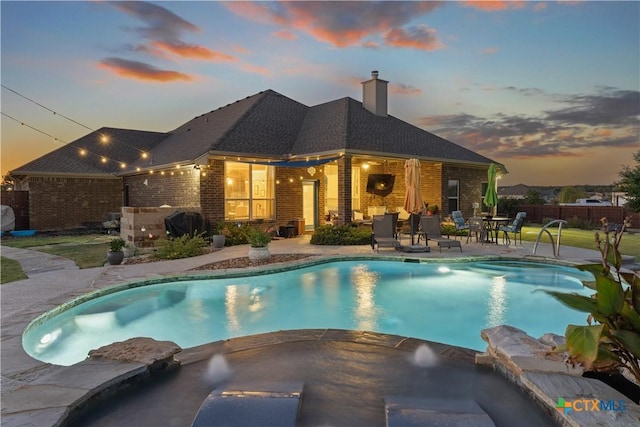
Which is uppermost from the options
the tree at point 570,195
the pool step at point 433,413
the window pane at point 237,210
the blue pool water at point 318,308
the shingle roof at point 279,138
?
the shingle roof at point 279,138

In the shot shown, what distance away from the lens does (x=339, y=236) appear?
13.2m

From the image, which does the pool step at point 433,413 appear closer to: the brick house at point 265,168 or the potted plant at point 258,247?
the potted plant at point 258,247

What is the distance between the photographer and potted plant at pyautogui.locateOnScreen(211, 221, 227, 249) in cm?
1247

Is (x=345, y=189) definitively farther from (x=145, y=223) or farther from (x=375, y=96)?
(x=145, y=223)

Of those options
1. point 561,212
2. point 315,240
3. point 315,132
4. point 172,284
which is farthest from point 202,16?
point 561,212

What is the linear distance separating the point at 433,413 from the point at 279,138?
565 inches

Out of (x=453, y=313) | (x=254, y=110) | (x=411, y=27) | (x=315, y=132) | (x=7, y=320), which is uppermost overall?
(x=411, y=27)

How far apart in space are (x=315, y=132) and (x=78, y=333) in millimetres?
12316

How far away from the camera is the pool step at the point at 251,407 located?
107 inches

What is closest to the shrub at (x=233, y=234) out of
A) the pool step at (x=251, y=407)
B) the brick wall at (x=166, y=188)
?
the brick wall at (x=166, y=188)

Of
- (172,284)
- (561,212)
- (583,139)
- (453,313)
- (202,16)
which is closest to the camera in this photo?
(453,313)

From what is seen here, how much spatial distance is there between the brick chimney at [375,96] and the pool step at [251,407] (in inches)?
651

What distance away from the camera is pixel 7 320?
5051mm

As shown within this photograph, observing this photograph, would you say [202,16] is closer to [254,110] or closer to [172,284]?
[254,110]
